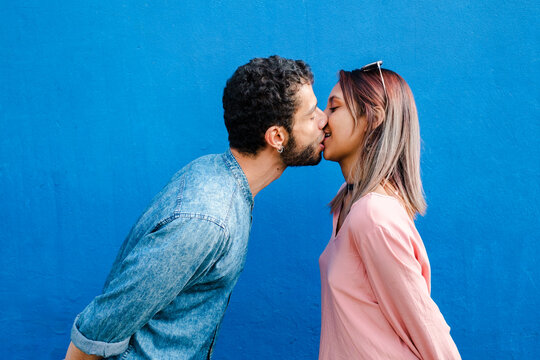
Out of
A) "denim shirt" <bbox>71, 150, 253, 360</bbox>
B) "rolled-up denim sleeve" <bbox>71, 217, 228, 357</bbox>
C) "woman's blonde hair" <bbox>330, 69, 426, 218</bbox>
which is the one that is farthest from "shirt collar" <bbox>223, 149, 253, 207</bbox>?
"woman's blonde hair" <bbox>330, 69, 426, 218</bbox>

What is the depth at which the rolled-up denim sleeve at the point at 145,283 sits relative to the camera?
4.80 ft

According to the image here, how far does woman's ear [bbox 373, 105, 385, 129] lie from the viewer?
1.88 metres

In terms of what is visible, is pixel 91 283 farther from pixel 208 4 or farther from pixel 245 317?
pixel 208 4

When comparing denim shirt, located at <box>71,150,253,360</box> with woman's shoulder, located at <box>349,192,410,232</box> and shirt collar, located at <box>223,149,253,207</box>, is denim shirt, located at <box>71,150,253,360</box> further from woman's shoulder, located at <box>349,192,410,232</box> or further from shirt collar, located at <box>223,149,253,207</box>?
woman's shoulder, located at <box>349,192,410,232</box>

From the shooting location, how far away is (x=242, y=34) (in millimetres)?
2422

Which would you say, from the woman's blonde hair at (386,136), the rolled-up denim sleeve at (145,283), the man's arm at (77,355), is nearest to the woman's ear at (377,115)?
the woman's blonde hair at (386,136)

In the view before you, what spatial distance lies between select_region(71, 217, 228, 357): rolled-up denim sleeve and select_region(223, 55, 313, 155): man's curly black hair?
1.53 feet

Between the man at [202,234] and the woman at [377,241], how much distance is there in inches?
7.3

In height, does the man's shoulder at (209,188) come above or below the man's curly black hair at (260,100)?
below

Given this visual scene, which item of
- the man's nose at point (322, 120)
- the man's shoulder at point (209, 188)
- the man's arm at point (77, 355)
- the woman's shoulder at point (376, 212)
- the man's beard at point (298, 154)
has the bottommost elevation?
the man's arm at point (77, 355)

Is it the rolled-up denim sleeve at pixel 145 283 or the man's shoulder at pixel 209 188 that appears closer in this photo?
the rolled-up denim sleeve at pixel 145 283

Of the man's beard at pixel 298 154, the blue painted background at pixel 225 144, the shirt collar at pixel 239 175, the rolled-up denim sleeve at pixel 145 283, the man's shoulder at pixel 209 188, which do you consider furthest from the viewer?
the blue painted background at pixel 225 144

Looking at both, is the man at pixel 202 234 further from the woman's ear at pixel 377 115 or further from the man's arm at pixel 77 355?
the woman's ear at pixel 377 115

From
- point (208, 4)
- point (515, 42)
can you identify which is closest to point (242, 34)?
point (208, 4)
